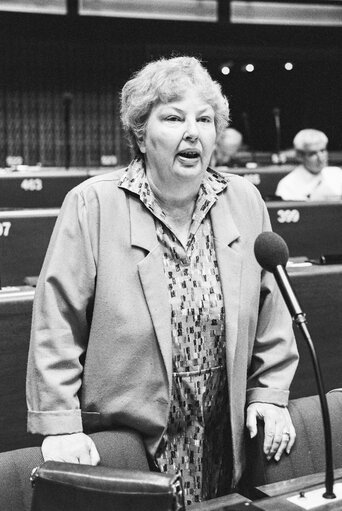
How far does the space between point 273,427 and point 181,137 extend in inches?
24.6

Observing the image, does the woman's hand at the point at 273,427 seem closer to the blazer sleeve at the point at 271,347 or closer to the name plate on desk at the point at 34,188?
the blazer sleeve at the point at 271,347

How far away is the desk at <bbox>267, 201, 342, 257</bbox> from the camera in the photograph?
4.20 m

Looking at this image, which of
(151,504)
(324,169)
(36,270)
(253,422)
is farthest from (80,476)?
(324,169)

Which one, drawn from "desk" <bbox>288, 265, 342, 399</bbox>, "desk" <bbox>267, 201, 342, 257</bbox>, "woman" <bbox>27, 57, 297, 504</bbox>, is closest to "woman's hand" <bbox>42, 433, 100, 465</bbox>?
"woman" <bbox>27, 57, 297, 504</bbox>

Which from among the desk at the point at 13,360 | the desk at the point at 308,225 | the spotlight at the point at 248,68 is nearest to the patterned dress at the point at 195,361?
the desk at the point at 13,360

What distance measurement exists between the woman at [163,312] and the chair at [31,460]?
0.09 feet

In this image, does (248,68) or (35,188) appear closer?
(35,188)

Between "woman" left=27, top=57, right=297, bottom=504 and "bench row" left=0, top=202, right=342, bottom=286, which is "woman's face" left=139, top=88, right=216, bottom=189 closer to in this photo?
Answer: "woman" left=27, top=57, right=297, bottom=504

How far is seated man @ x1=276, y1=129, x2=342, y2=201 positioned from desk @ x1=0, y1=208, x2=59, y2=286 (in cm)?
265

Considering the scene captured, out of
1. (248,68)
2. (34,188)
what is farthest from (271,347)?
(248,68)

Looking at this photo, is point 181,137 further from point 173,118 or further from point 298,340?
point 298,340

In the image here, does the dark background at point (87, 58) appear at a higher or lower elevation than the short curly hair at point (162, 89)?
higher

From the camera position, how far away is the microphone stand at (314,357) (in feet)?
3.79

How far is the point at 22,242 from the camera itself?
139 inches
